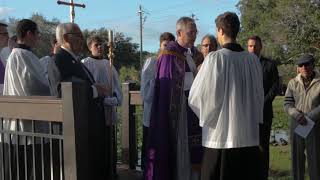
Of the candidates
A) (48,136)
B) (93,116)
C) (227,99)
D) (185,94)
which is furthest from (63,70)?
(227,99)

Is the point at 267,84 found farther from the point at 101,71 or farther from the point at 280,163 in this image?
the point at 280,163

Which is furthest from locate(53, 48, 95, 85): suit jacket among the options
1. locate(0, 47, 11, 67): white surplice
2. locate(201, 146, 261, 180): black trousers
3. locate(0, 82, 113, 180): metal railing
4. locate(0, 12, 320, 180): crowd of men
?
locate(0, 47, 11, 67): white surplice

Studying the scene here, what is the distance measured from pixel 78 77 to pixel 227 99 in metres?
1.40

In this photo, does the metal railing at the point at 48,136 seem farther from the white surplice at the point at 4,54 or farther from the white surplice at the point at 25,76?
the white surplice at the point at 4,54

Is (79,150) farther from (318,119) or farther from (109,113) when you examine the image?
(318,119)

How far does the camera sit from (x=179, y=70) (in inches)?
212

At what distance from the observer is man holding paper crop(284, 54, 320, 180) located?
6469 mm

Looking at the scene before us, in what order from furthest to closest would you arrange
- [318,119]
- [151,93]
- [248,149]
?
[318,119] < [151,93] < [248,149]

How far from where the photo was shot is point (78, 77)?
4.89 m

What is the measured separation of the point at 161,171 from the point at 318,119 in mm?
2339

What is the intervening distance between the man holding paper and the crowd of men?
31mm

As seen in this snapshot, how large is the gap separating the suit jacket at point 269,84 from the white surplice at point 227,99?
211 cm

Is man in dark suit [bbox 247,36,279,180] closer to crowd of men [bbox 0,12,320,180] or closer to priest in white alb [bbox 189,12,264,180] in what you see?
crowd of men [bbox 0,12,320,180]

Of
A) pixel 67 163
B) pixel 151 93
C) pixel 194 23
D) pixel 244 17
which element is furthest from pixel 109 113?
pixel 244 17
